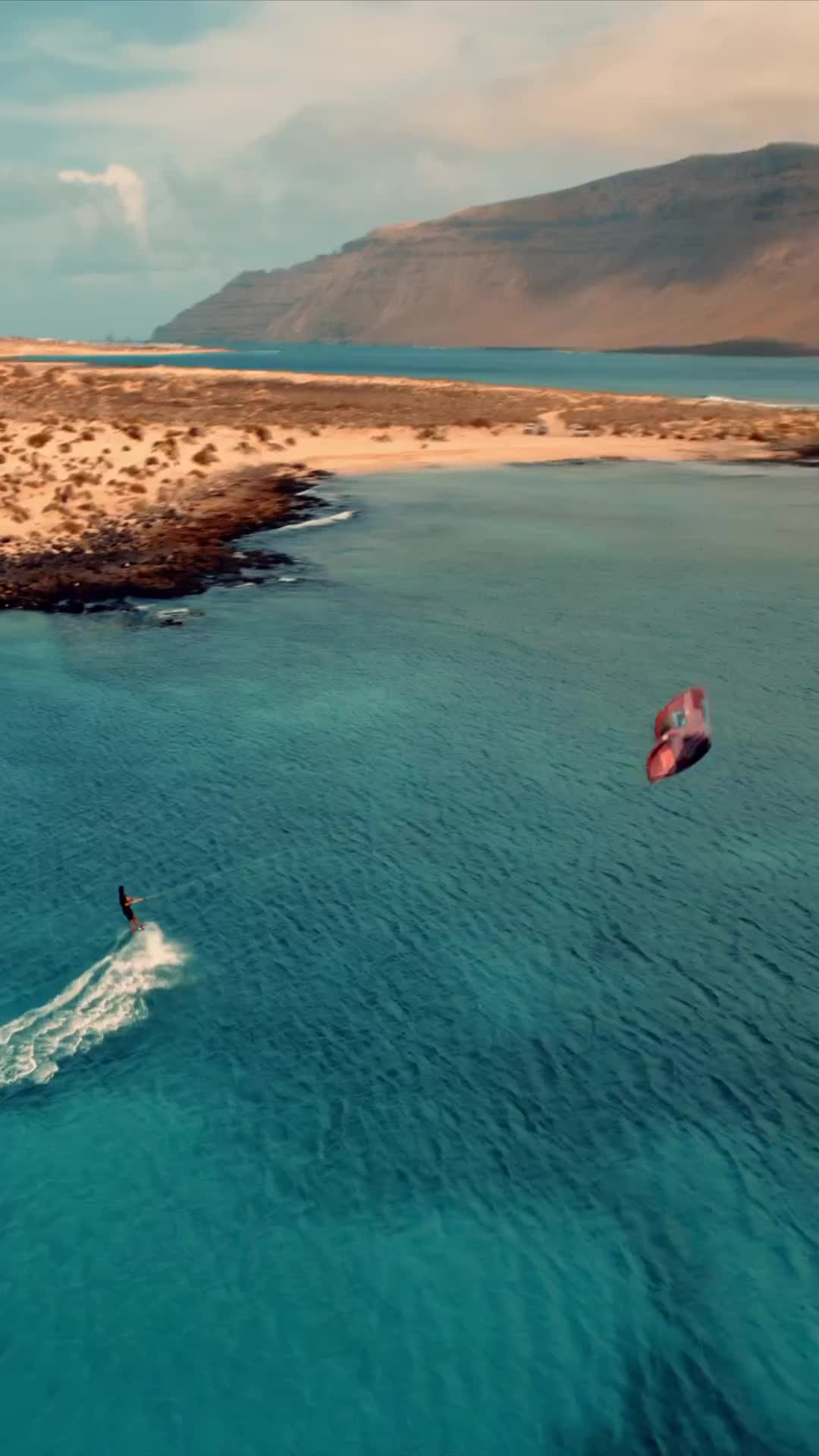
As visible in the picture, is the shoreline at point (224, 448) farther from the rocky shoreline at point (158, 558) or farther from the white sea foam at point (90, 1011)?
the white sea foam at point (90, 1011)

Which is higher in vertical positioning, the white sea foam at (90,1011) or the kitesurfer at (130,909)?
the kitesurfer at (130,909)

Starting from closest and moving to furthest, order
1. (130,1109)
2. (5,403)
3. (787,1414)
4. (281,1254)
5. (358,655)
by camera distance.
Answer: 1. (787,1414)
2. (281,1254)
3. (130,1109)
4. (358,655)
5. (5,403)

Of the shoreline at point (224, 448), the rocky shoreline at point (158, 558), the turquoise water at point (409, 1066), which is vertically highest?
the shoreline at point (224, 448)

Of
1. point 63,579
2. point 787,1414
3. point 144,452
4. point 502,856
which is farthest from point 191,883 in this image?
point 144,452

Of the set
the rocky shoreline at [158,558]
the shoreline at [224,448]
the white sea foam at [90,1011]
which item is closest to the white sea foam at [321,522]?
the rocky shoreline at [158,558]

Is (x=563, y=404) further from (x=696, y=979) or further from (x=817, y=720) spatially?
(x=696, y=979)

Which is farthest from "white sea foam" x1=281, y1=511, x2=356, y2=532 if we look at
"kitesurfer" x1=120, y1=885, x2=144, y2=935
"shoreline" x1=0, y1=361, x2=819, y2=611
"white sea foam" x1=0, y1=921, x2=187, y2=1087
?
"white sea foam" x1=0, y1=921, x2=187, y2=1087
